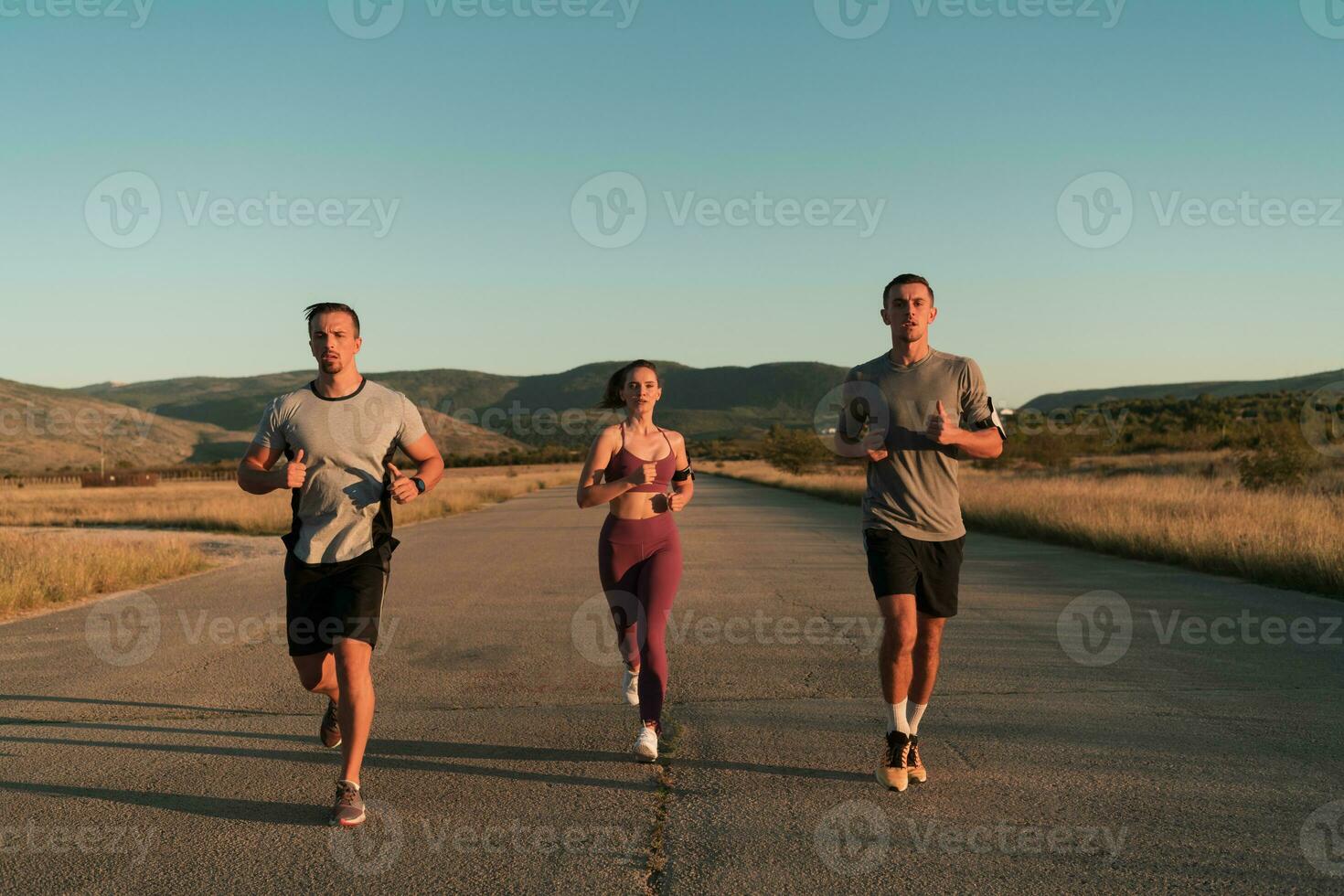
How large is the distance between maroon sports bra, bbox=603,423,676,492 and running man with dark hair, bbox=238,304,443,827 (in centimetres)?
112

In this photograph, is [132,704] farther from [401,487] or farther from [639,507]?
[639,507]

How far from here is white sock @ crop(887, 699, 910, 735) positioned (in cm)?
512

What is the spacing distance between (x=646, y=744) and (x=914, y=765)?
51.4 inches

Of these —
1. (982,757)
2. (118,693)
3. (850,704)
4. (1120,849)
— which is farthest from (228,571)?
(1120,849)

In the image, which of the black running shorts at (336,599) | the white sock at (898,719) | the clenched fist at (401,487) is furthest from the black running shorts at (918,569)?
the black running shorts at (336,599)

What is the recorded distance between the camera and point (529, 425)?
189625 millimetres

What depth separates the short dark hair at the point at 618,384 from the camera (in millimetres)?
5980

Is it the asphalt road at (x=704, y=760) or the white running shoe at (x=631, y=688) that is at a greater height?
the white running shoe at (x=631, y=688)

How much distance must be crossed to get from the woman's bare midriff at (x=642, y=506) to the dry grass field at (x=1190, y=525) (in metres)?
9.18

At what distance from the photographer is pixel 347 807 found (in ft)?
15.1

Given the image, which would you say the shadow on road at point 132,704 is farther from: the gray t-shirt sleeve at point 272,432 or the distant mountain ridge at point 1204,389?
the distant mountain ridge at point 1204,389

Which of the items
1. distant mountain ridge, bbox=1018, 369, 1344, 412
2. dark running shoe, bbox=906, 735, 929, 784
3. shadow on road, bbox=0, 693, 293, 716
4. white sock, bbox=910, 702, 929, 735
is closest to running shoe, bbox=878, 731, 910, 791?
dark running shoe, bbox=906, 735, 929, 784

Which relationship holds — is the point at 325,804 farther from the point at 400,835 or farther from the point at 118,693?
the point at 118,693

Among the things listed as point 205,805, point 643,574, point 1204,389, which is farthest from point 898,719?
point 1204,389
